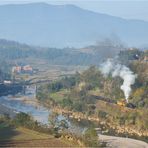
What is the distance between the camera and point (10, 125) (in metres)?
31.4

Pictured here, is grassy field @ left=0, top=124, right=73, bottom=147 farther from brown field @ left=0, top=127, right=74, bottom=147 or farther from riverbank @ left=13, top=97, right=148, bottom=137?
riverbank @ left=13, top=97, right=148, bottom=137

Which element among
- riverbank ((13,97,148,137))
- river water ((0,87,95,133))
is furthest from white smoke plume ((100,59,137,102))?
river water ((0,87,95,133))

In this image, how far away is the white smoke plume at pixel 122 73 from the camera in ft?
158

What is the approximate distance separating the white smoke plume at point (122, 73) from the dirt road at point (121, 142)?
14038 millimetres

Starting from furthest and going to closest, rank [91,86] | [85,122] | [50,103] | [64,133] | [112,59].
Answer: [112,59]
[91,86]
[50,103]
[85,122]
[64,133]

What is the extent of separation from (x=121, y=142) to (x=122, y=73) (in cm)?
2179

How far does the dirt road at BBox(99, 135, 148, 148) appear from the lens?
100 feet

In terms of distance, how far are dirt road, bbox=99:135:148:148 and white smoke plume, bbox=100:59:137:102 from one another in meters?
14.0

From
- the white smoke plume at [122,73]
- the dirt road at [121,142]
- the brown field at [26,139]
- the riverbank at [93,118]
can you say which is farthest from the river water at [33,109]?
the brown field at [26,139]

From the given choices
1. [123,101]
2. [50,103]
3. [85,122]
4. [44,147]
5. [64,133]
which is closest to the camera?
[44,147]

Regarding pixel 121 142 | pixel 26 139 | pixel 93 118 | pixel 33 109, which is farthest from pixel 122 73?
pixel 26 139

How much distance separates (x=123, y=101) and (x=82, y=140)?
1652 cm

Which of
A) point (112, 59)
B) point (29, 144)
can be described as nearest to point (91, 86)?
point (112, 59)

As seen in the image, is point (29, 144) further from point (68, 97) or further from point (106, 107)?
point (68, 97)
